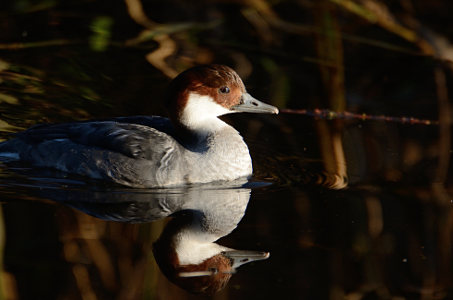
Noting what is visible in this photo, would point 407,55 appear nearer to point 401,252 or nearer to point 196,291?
A: point 401,252

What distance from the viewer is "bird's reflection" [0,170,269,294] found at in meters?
6.88

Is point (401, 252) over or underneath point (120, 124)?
underneath

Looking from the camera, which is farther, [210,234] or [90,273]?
[210,234]

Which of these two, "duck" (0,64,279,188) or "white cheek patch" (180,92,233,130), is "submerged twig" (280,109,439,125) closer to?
"duck" (0,64,279,188)

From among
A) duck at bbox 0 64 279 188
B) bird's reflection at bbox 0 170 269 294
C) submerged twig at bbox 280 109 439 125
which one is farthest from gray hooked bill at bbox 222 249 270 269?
submerged twig at bbox 280 109 439 125

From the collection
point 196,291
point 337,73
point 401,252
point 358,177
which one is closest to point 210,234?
point 196,291

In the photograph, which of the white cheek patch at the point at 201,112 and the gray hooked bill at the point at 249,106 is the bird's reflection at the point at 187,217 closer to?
the white cheek patch at the point at 201,112

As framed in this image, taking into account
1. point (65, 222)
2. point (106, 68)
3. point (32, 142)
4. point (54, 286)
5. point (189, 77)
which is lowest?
point (54, 286)

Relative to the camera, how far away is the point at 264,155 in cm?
1001

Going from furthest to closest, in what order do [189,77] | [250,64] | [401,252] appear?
[250,64] < [189,77] < [401,252]

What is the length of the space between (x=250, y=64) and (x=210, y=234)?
6.08 m

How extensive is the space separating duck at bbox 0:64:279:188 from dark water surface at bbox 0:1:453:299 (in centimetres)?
21

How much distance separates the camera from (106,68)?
40.7 feet

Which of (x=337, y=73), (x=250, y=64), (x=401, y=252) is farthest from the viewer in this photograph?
(x=250, y=64)
